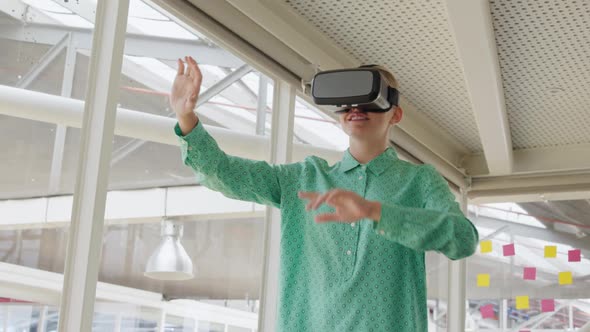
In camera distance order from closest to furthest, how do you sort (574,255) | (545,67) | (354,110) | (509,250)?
(354,110), (545,67), (574,255), (509,250)

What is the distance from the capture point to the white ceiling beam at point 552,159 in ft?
13.0

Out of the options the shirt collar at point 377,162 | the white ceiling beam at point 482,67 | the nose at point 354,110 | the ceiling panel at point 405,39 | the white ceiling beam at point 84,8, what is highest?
the ceiling panel at point 405,39

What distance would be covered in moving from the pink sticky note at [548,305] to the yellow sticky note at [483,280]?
0.31m

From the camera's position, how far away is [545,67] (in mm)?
3021

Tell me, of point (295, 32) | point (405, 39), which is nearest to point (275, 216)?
point (295, 32)

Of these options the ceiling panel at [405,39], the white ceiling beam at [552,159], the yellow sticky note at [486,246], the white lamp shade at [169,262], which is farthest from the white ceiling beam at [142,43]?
the yellow sticky note at [486,246]

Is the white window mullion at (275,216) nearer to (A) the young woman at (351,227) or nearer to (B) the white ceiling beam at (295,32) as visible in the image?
(B) the white ceiling beam at (295,32)

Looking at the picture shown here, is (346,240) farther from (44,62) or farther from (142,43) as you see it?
(142,43)

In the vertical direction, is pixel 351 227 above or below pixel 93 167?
below

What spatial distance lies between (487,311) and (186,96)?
3.15 m

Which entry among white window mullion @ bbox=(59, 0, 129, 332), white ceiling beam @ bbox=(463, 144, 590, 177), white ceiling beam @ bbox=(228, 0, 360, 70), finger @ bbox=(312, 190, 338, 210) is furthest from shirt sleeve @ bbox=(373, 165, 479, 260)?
white ceiling beam @ bbox=(463, 144, 590, 177)

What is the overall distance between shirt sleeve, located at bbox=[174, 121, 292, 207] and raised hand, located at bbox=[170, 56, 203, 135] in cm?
2

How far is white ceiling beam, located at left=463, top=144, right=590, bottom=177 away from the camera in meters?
3.96

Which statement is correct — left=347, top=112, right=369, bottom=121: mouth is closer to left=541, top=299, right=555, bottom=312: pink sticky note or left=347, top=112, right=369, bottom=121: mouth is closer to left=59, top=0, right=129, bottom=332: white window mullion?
left=59, top=0, right=129, bottom=332: white window mullion
